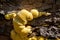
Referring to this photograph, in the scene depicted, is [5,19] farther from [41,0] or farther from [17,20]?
[41,0]

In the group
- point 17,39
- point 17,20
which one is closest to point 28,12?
point 17,20

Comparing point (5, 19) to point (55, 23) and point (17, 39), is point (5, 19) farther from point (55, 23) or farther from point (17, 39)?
point (55, 23)

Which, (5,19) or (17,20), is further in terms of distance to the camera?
(5,19)

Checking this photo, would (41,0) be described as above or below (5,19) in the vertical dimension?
above

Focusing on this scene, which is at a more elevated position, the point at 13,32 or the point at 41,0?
the point at 41,0

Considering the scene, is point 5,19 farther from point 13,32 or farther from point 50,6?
point 50,6

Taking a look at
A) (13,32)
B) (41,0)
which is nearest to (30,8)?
(41,0)

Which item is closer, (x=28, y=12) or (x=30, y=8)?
(x=28, y=12)

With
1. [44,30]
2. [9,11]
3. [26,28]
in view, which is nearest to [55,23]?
[44,30]
